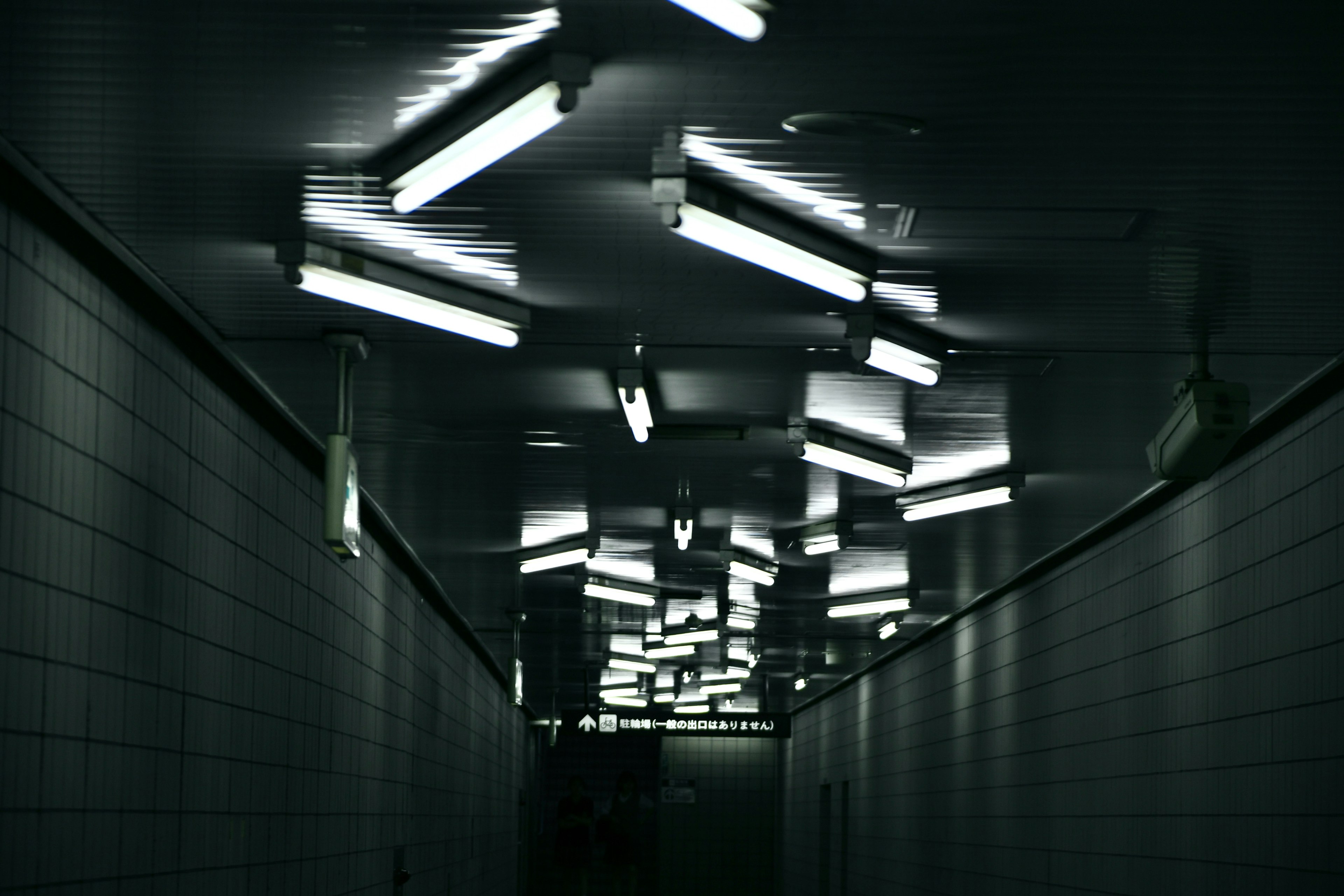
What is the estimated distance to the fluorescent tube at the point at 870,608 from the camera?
1409 centimetres

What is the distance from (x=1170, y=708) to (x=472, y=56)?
6.78 metres

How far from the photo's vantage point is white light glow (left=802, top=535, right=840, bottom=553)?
10.9 metres

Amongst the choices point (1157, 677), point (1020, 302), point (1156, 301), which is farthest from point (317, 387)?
point (1157, 677)

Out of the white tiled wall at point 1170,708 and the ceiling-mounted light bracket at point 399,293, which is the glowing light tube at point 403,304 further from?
the white tiled wall at point 1170,708

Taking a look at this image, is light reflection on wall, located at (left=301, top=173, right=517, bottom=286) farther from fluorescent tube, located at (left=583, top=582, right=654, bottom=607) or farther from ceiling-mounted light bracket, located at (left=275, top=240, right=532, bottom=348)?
fluorescent tube, located at (left=583, top=582, right=654, bottom=607)

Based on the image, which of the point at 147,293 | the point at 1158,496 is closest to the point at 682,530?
the point at 1158,496

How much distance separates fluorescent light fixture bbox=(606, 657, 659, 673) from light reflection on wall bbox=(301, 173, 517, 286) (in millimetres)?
15050

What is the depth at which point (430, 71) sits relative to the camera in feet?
14.0

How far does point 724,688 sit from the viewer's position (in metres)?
25.5

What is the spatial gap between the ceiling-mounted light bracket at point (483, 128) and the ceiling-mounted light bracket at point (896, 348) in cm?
204

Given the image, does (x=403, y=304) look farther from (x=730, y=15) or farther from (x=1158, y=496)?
(x=1158, y=496)

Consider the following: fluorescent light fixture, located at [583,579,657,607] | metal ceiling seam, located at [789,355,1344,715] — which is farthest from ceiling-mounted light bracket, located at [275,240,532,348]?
fluorescent light fixture, located at [583,579,657,607]

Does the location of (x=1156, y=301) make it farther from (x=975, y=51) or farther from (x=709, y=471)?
(x=709, y=471)

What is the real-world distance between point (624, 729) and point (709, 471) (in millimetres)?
17137
